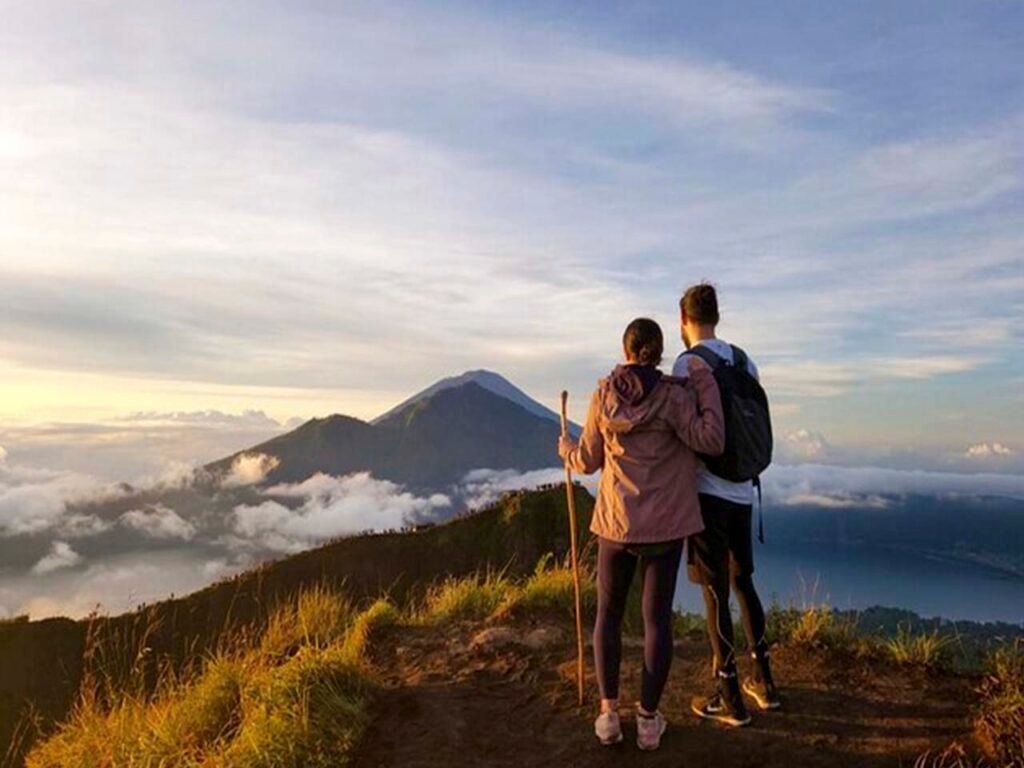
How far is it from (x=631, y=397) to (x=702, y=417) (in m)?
0.43

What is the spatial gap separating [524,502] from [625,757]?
3488 cm

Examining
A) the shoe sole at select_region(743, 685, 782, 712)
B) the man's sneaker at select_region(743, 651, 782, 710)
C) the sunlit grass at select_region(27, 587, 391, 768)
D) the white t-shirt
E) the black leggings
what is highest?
the white t-shirt

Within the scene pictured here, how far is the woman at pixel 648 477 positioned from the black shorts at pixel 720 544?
186 millimetres

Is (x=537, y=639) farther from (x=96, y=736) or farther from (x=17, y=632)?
(x=17, y=632)

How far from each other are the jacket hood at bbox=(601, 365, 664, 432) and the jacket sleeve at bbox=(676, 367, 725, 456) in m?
0.18

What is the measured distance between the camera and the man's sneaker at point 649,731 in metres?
5.42

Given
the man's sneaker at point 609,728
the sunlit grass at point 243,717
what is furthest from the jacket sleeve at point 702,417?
the sunlit grass at point 243,717

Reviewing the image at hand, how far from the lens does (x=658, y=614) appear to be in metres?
5.30

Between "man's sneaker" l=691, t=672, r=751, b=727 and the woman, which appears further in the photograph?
"man's sneaker" l=691, t=672, r=751, b=727

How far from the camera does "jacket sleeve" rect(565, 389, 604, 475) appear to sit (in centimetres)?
543

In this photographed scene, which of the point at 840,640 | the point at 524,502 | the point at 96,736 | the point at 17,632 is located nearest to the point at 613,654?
the point at 840,640

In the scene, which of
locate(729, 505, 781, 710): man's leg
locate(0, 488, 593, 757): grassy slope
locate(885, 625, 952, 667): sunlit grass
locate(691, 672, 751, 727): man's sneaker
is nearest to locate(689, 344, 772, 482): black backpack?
locate(729, 505, 781, 710): man's leg

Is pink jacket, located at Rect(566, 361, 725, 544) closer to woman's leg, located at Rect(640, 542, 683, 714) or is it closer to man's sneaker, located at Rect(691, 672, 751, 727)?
woman's leg, located at Rect(640, 542, 683, 714)

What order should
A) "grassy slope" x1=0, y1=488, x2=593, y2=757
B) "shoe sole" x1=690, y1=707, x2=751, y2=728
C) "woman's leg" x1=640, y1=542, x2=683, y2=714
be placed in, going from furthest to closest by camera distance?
"grassy slope" x1=0, y1=488, x2=593, y2=757, "shoe sole" x1=690, y1=707, x2=751, y2=728, "woman's leg" x1=640, y1=542, x2=683, y2=714
